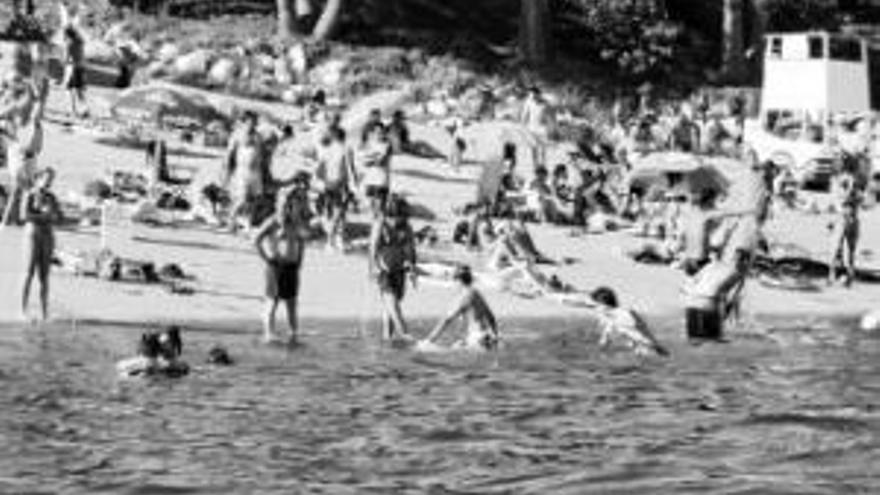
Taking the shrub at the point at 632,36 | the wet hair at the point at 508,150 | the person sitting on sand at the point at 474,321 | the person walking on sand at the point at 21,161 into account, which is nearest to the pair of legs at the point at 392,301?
the person sitting on sand at the point at 474,321

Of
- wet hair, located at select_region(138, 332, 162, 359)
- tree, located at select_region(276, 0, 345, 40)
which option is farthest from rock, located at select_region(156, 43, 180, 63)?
wet hair, located at select_region(138, 332, 162, 359)

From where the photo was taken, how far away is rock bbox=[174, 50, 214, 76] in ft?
147

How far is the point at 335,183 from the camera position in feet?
103

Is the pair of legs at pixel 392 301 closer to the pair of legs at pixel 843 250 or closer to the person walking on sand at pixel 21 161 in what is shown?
the person walking on sand at pixel 21 161

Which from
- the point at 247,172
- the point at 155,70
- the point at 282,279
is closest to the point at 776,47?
the point at 155,70

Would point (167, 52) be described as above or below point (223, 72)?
above

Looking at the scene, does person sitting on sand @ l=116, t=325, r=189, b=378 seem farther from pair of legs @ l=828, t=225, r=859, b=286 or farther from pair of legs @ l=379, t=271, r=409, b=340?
pair of legs @ l=828, t=225, r=859, b=286

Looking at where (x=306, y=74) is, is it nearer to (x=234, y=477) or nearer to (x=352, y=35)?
(x=352, y=35)

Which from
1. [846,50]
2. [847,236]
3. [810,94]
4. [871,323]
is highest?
[846,50]

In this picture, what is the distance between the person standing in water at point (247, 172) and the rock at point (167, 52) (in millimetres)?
14259

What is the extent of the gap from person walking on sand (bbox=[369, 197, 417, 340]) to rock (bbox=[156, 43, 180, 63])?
2147 centimetres

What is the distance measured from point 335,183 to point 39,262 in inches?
315

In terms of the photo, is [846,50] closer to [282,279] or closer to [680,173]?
[680,173]

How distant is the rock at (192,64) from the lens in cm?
4488
